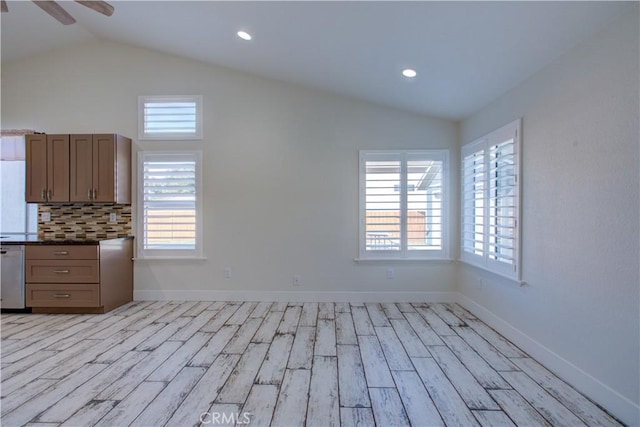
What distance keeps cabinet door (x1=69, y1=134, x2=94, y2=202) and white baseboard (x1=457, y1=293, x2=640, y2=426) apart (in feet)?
16.8

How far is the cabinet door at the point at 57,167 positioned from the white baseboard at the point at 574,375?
17.8ft

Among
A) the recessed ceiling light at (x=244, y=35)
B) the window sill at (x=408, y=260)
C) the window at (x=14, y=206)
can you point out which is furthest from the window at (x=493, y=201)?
the window at (x=14, y=206)

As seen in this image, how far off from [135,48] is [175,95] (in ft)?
2.88

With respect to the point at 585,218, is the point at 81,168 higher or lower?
higher

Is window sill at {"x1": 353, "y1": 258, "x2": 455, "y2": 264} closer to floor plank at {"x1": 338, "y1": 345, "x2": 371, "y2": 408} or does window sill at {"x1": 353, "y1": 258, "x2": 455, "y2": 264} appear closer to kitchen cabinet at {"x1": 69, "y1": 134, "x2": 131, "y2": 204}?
floor plank at {"x1": 338, "y1": 345, "x2": 371, "y2": 408}

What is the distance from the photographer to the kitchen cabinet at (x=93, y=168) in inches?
156

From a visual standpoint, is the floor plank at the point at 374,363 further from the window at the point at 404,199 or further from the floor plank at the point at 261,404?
the window at the point at 404,199

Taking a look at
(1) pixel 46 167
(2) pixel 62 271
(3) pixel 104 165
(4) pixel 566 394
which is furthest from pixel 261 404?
(1) pixel 46 167

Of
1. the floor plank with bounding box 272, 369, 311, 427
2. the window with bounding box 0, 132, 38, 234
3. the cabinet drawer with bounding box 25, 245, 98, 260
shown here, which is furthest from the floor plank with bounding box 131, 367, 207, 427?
the window with bounding box 0, 132, 38, 234

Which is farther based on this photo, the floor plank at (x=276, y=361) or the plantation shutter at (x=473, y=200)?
the plantation shutter at (x=473, y=200)

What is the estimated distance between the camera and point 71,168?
3979mm

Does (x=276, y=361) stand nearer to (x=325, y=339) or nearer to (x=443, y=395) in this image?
(x=325, y=339)

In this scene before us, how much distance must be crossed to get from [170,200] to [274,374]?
2.95 m

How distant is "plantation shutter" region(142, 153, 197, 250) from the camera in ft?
14.0
